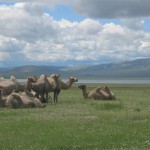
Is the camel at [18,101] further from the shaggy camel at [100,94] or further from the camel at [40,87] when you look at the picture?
the shaggy camel at [100,94]

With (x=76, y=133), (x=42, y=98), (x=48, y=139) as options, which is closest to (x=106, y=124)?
(x=76, y=133)

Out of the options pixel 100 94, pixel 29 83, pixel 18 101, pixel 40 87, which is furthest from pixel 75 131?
pixel 100 94

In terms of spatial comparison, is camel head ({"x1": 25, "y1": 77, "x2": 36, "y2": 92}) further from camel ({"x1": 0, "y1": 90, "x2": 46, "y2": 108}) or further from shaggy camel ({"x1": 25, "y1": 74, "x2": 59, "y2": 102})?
camel ({"x1": 0, "y1": 90, "x2": 46, "y2": 108})

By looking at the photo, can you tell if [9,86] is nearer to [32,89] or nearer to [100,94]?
[32,89]

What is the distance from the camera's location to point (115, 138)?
→ 18125 mm

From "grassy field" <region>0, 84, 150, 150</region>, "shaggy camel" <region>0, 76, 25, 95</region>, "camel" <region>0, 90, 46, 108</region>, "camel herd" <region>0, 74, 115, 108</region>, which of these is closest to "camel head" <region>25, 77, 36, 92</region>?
"camel herd" <region>0, 74, 115, 108</region>

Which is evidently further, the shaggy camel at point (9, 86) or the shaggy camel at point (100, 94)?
the shaggy camel at point (100, 94)

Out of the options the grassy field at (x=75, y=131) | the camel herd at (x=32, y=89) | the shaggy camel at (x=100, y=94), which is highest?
the camel herd at (x=32, y=89)

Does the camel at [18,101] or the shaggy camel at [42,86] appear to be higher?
the shaggy camel at [42,86]

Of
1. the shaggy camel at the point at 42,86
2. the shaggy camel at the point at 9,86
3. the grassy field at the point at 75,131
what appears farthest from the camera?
the shaggy camel at the point at 42,86

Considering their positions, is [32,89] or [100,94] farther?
[100,94]

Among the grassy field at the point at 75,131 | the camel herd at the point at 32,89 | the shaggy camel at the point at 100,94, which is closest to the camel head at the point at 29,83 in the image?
the camel herd at the point at 32,89

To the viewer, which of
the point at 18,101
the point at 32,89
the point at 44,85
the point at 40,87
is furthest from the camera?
the point at 32,89

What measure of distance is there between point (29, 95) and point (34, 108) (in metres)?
2.02
